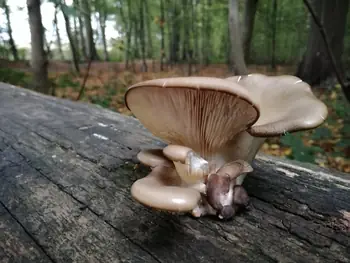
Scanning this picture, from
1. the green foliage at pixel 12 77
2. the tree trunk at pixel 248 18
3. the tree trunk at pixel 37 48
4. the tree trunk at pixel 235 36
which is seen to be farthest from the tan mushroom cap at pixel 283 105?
the green foliage at pixel 12 77

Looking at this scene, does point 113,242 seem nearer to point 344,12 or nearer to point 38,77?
point 38,77

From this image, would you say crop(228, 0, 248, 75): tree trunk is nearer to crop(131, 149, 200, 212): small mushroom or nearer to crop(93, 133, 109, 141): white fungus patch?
crop(93, 133, 109, 141): white fungus patch

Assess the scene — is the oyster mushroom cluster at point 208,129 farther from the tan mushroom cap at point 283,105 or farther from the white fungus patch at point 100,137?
the white fungus patch at point 100,137

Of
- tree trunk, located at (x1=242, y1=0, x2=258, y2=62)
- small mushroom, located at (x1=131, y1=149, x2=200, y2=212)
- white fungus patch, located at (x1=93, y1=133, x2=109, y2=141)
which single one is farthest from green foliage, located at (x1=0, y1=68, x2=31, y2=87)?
small mushroom, located at (x1=131, y1=149, x2=200, y2=212)

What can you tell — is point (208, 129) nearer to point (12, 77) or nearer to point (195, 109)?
point (195, 109)

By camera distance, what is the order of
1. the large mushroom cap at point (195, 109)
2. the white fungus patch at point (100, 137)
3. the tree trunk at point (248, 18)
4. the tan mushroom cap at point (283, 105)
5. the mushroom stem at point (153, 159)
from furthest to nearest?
the tree trunk at point (248, 18)
the white fungus patch at point (100, 137)
the mushroom stem at point (153, 159)
the tan mushroom cap at point (283, 105)
the large mushroom cap at point (195, 109)

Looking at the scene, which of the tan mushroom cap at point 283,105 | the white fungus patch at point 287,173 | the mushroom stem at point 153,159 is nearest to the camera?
the tan mushroom cap at point 283,105

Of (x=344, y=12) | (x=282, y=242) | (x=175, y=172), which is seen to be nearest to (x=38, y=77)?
(x=175, y=172)
